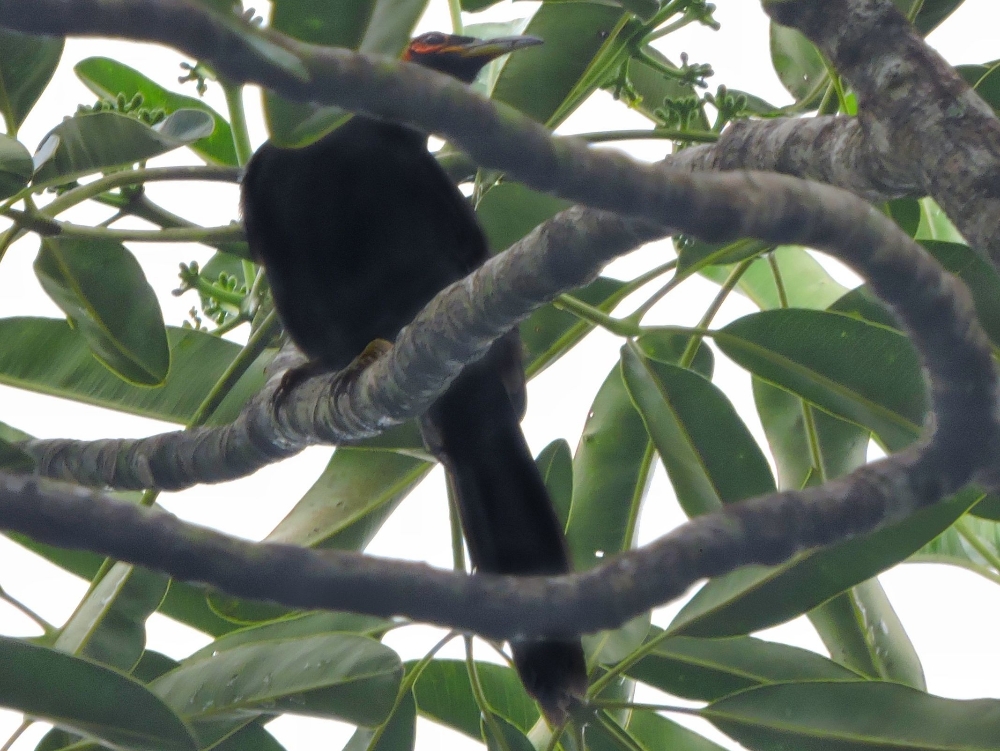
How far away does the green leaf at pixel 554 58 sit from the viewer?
6.67ft

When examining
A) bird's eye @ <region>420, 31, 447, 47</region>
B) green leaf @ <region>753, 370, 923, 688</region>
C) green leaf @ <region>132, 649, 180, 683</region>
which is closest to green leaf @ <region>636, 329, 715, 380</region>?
green leaf @ <region>753, 370, 923, 688</region>

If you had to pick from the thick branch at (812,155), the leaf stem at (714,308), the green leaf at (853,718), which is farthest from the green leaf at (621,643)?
the thick branch at (812,155)

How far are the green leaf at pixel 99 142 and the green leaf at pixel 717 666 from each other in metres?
1.20

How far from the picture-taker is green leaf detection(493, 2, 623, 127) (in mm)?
2033

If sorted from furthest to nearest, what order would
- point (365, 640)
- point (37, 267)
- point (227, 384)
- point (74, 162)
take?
point (227, 384), point (37, 267), point (365, 640), point (74, 162)

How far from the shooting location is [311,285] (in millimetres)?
2625

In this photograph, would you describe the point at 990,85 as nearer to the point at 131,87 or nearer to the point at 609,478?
the point at 609,478

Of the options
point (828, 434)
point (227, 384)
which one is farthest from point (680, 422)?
point (227, 384)

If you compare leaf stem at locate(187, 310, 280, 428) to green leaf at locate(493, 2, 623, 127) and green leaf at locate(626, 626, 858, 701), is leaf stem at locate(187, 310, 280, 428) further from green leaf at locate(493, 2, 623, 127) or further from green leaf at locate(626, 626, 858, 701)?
green leaf at locate(626, 626, 858, 701)

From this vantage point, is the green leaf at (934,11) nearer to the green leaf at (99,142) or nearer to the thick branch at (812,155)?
the thick branch at (812,155)

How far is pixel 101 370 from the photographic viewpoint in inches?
90.6

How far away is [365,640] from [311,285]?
3.37 ft

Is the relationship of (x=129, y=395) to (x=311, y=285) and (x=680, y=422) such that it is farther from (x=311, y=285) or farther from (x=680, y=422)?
(x=680, y=422)

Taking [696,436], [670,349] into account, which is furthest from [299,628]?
[670,349]
